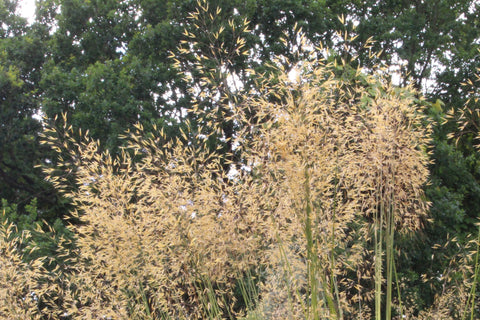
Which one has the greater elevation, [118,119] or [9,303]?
[118,119]

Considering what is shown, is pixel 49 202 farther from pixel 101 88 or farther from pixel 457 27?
pixel 457 27

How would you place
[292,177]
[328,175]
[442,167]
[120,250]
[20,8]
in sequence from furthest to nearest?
1. [20,8]
2. [442,167]
3. [120,250]
4. [328,175]
5. [292,177]

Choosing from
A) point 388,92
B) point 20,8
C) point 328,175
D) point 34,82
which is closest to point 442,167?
point 388,92

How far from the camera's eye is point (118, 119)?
830cm

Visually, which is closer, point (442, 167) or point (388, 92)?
point (388, 92)

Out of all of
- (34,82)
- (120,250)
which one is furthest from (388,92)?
(34,82)

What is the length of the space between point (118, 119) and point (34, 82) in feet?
12.1

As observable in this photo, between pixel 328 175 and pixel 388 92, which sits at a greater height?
pixel 388 92

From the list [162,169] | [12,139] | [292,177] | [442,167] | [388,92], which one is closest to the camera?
[292,177]

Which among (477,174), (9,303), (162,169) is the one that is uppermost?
(162,169)

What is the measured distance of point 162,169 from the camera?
8.73ft

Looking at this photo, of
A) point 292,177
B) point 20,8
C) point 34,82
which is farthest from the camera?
point 20,8

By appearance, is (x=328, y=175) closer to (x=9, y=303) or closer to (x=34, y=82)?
(x=9, y=303)

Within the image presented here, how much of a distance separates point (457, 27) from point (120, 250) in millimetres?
9970
